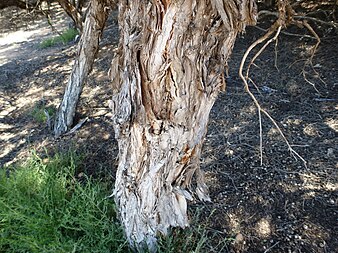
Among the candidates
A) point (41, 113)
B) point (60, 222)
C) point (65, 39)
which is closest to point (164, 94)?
point (60, 222)

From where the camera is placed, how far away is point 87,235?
1916mm

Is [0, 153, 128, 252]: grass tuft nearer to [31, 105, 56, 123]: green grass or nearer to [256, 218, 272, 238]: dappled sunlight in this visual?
[256, 218, 272, 238]: dappled sunlight

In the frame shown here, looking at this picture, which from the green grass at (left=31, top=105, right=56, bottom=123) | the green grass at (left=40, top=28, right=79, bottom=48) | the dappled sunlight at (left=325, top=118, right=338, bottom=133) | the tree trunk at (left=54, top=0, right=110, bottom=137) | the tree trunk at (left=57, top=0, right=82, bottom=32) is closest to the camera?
the dappled sunlight at (left=325, top=118, right=338, bottom=133)

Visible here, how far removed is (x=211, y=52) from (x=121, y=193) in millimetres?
923

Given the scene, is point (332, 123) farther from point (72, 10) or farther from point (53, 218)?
point (72, 10)

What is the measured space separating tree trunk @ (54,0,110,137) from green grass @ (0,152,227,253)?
1003 mm

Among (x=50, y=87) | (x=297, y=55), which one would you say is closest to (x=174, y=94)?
(x=297, y=55)

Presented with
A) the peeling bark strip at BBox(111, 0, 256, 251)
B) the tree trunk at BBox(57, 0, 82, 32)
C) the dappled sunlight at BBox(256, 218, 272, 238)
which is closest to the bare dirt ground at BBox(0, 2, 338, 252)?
the dappled sunlight at BBox(256, 218, 272, 238)

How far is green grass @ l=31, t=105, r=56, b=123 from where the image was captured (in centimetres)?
371

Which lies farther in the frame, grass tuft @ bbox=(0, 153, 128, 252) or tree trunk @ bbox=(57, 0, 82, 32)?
tree trunk @ bbox=(57, 0, 82, 32)

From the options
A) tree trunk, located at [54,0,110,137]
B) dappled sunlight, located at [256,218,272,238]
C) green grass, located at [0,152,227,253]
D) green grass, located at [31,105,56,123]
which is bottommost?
green grass, located at [31,105,56,123]

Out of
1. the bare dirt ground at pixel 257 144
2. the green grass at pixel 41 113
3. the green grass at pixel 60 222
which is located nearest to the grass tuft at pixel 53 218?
the green grass at pixel 60 222

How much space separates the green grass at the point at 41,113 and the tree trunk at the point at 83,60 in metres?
0.46

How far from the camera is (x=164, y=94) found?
4.34 feet
